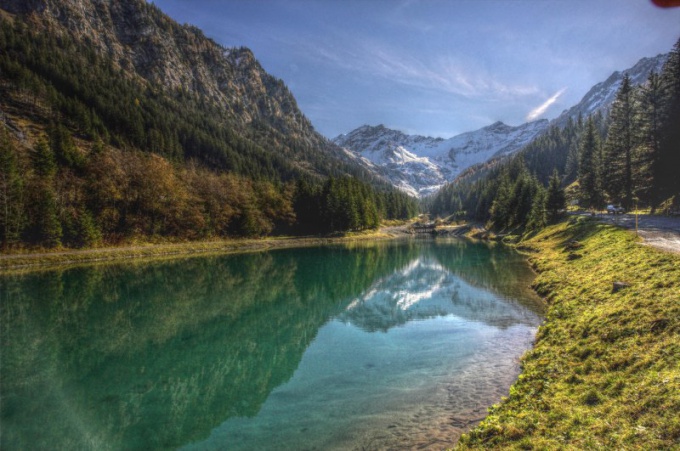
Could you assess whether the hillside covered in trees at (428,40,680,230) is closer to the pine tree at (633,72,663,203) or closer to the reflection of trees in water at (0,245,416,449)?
the pine tree at (633,72,663,203)

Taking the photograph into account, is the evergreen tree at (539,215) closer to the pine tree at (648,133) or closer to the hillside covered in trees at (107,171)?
the pine tree at (648,133)

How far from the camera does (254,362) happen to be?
2012 centimetres

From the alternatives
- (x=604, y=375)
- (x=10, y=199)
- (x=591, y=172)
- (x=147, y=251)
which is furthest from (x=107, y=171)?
(x=591, y=172)

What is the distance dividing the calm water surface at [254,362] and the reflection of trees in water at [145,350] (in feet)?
0.33

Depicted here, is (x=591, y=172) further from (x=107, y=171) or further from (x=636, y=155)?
(x=107, y=171)

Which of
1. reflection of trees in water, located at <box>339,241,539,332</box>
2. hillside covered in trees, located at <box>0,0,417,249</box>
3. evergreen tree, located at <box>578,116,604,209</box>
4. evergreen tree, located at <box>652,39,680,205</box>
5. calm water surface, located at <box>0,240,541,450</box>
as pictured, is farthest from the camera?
evergreen tree, located at <box>578,116,604,209</box>

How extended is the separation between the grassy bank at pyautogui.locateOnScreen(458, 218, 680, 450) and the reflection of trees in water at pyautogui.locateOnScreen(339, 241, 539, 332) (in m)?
5.64

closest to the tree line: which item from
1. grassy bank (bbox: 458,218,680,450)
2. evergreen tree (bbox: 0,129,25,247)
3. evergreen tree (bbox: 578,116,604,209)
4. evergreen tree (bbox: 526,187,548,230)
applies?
evergreen tree (bbox: 0,129,25,247)

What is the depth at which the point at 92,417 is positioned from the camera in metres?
14.0

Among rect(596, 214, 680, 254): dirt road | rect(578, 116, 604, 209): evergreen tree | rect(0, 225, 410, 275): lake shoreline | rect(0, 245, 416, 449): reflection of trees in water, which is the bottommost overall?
rect(0, 245, 416, 449): reflection of trees in water

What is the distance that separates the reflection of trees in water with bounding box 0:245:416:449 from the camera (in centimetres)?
1360

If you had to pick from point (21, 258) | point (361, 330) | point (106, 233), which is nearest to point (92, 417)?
point (361, 330)

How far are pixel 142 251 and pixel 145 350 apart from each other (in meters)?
57.3

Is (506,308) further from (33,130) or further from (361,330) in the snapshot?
(33,130)
